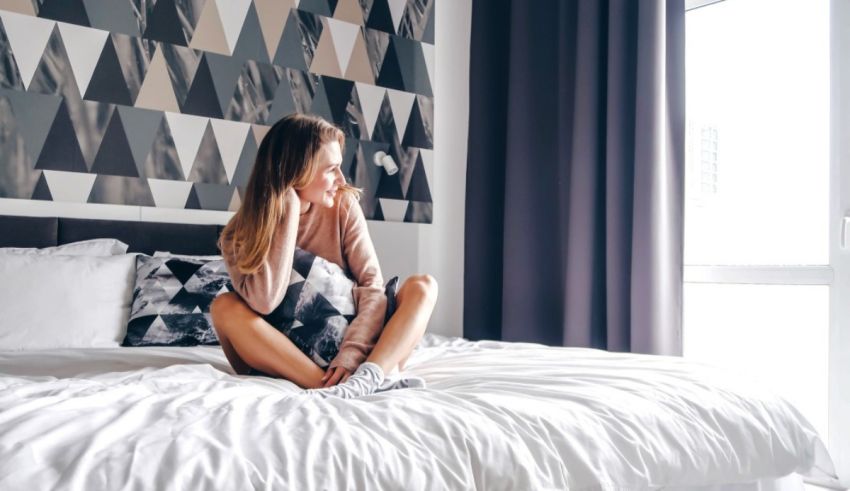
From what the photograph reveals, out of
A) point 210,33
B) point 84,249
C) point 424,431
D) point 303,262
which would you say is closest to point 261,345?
point 303,262

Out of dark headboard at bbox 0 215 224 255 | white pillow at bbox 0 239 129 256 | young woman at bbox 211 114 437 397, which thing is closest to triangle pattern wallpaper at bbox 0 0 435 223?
dark headboard at bbox 0 215 224 255

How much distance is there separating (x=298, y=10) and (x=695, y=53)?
177 centimetres

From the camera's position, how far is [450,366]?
1.89 m

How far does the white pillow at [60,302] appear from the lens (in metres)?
2.32

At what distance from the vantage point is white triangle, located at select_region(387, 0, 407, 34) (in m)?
3.76

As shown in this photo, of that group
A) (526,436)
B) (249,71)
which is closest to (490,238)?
(249,71)

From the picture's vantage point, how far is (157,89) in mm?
3082

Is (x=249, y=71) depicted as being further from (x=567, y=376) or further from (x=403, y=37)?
(x=567, y=376)

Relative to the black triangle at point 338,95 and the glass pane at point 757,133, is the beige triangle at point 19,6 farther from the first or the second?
the glass pane at point 757,133

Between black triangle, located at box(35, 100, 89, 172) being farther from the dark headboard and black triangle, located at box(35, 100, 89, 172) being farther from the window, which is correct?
the window

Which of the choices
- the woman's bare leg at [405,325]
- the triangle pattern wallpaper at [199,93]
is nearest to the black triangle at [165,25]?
the triangle pattern wallpaper at [199,93]

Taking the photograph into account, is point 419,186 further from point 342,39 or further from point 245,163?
point 245,163

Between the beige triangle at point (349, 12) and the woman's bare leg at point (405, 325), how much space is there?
2147 mm

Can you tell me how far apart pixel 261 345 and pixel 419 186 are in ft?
7.24
